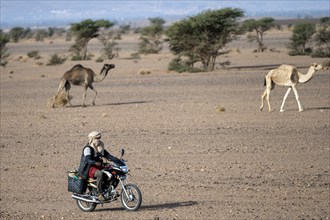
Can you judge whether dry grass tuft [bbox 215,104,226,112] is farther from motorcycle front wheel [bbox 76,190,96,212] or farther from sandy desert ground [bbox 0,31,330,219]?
motorcycle front wheel [bbox 76,190,96,212]

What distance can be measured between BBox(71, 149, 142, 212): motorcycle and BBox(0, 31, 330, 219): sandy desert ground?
0.22m

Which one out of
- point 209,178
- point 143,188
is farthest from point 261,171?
point 143,188

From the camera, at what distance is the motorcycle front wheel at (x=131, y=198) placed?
37.2 feet

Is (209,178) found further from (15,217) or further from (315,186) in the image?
(15,217)

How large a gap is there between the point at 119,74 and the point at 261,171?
28093 mm

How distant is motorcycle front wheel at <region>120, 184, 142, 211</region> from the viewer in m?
11.3

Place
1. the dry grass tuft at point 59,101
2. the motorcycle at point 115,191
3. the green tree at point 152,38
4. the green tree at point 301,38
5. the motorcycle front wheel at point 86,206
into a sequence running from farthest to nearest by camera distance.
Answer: the green tree at point 152,38 → the green tree at point 301,38 → the dry grass tuft at point 59,101 → the motorcycle front wheel at point 86,206 → the motorcycle at point 115,191

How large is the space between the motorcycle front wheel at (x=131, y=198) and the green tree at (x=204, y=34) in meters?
30.5

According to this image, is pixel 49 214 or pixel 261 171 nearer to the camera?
pixel 49 214

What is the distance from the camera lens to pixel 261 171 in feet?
49.2

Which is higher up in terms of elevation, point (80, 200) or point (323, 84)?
point (80, 200)

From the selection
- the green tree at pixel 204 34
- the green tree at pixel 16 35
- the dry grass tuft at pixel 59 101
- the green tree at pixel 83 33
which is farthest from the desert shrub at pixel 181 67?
the green tree at pixel 16 35

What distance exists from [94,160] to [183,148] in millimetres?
6751

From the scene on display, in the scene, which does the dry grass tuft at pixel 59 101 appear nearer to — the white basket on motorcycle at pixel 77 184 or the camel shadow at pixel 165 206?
the camel shadow at pixel 165 206
